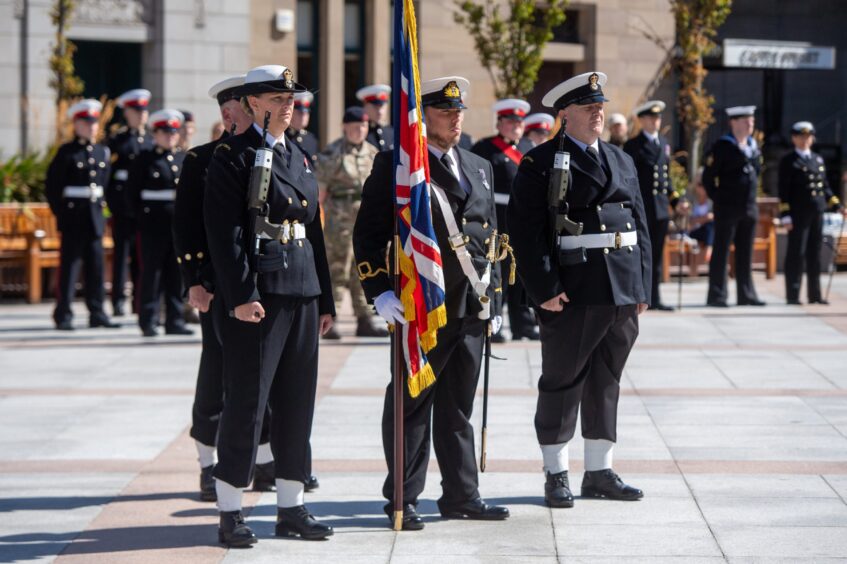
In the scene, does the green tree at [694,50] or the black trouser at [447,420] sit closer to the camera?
the black trouser at [447,420]

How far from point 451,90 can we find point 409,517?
1922 millimetres

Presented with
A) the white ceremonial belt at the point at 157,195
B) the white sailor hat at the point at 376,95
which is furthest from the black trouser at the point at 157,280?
the white sailor hat at the point at 376,95

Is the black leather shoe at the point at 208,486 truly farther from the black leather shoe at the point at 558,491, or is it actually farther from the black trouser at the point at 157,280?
the black trouser at the point at 157,280

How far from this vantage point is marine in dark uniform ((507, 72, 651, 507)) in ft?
24.0

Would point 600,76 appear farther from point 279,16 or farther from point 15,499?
point 279,16

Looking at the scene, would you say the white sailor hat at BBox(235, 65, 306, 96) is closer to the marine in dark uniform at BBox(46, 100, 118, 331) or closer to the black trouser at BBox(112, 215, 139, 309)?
the marine in dark uniform at BBox(46, 100, 118, 331)

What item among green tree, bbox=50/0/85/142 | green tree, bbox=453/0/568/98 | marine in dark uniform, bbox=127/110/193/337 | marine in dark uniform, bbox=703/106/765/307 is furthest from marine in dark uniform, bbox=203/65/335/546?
green tree, bbox=50/0/85/142

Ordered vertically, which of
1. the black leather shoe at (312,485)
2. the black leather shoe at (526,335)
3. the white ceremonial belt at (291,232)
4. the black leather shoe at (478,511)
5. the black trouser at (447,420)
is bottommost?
the black leather shoe at (312,485)

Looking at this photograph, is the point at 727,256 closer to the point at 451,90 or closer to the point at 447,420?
the point at 447,420

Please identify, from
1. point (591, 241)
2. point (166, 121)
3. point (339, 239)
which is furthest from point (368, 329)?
point (591, 241)

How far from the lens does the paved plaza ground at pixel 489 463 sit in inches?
262

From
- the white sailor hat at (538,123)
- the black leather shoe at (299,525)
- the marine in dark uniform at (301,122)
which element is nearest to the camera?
the black leather shoe at (299,525)

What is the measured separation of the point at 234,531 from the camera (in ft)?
21.9

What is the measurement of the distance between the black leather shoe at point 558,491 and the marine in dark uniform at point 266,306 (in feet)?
3.74
